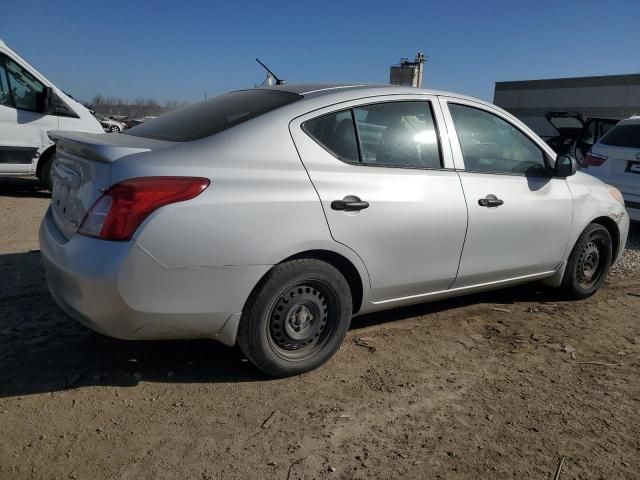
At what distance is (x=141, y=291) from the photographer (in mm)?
2590

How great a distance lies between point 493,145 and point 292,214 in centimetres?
185

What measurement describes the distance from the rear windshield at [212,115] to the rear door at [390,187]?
1.02ft

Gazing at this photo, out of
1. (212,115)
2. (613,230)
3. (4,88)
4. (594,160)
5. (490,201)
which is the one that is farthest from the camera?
(4,88)

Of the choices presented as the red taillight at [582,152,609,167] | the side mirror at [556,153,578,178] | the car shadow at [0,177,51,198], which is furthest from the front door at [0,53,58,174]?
the red taillight at [582,152,609,167]

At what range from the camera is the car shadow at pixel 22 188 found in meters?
8.94

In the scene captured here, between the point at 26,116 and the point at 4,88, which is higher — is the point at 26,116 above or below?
below

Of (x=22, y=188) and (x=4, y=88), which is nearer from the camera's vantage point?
(x=4, y=88)

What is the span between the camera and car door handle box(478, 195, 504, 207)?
372 centimetres

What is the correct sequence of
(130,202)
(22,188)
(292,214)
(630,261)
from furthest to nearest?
(22,188), (630,261), (292,214), (130,202)

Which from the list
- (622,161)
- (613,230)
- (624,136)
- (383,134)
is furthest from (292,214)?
(624,136)

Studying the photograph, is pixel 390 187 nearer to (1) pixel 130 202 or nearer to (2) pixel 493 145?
(2) pixel 493 145

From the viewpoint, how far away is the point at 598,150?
25.0 ft

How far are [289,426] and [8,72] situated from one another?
7.76 m

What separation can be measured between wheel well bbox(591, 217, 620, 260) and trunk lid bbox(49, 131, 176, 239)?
3.73 meters
